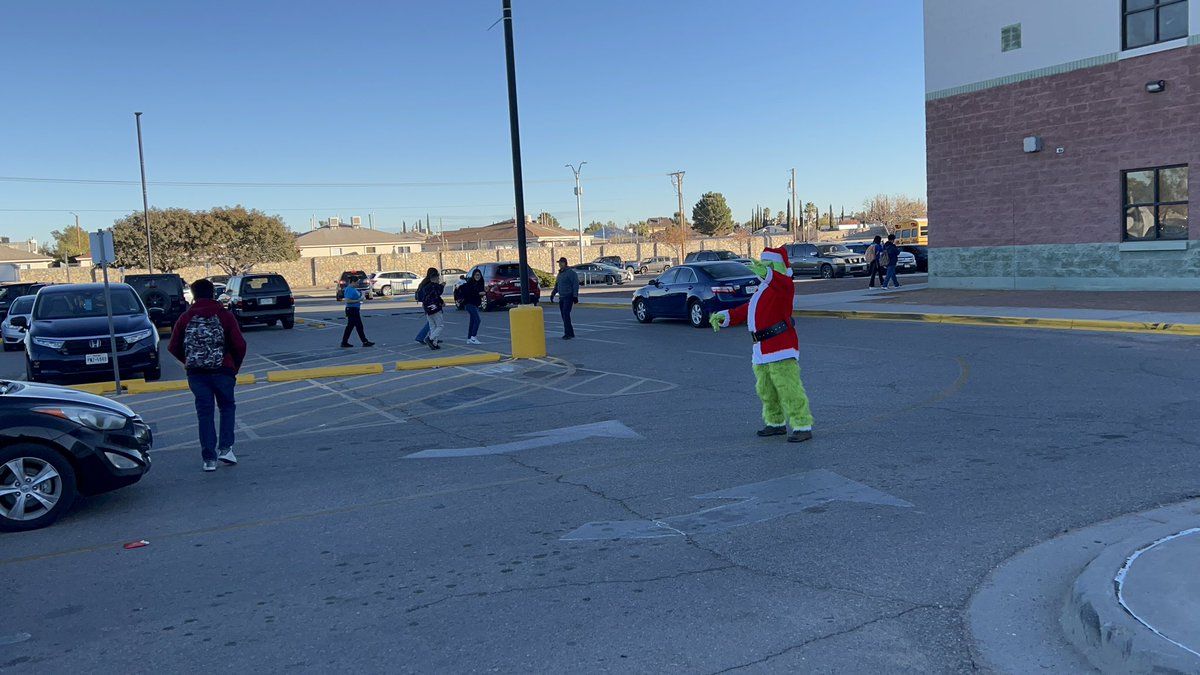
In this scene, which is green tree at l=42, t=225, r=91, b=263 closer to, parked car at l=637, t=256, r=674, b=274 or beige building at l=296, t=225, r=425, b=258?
beige building at l=296, t=225, r=425, b=258

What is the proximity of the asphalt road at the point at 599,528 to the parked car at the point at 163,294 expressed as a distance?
15.8 m

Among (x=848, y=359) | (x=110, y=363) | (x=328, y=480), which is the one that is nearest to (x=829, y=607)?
(x=328, y=480)

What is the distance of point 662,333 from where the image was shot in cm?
2009

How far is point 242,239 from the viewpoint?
6775 centimetres

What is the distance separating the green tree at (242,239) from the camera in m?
66.6

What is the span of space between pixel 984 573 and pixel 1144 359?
900cm

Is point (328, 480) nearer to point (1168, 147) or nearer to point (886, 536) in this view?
point (886, 536)

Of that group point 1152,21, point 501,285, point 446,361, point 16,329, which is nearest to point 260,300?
point 16,329

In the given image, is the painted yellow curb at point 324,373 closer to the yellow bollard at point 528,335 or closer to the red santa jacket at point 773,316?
the yellow bollard at point 528,335

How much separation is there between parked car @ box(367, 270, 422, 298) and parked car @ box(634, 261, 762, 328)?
31.6 metres

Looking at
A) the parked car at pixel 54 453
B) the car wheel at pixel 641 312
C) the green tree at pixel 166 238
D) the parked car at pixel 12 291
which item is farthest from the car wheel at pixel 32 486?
the green tree at pixel 166 238

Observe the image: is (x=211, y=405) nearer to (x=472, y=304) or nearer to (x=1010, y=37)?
(x=472, y=304)

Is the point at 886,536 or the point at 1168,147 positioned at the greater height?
the point at 1168,147

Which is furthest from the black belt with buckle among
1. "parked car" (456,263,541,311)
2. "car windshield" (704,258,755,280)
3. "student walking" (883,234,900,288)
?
"parked car" (456,263,541,311)
